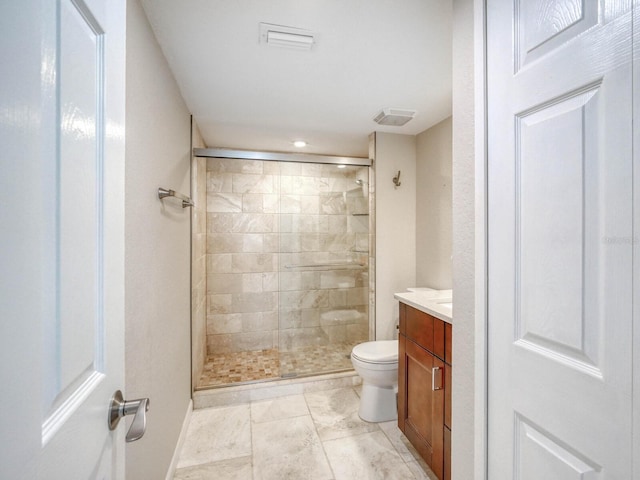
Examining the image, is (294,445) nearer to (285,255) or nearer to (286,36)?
(285,255)

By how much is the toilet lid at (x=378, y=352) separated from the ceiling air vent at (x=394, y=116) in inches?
74.1

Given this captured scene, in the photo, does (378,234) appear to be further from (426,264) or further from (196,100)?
(196,100)

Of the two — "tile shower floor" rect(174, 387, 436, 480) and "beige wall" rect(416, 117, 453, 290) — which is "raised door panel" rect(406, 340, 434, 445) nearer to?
"tile shower floor" rect(174, 387, 436, 480)

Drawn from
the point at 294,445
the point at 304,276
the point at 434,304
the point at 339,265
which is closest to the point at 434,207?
the point at 339,265

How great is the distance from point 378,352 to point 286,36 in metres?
2.17

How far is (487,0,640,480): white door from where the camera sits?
603 mm

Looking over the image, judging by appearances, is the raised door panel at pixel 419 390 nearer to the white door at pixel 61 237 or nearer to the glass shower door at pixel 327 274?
the glass shower door at pixel 327 274

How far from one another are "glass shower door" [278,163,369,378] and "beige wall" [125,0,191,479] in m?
1.07

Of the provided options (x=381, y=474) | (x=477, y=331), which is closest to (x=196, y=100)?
(x=477, y=331)

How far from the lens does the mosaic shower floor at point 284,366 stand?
8.98 feet

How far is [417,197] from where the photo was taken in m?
2.86

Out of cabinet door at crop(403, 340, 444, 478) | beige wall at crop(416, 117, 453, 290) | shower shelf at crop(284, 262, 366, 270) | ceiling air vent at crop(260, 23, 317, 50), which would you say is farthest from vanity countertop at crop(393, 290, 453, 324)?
ceiling air vent at crop(260, 23, 317, 50)

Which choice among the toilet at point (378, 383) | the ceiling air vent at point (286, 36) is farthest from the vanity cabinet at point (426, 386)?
the ceiling air vent at point (286, 36)

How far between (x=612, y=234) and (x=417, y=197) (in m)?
2.31
